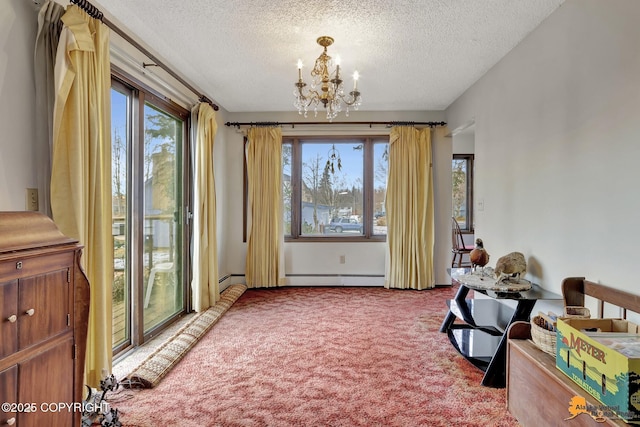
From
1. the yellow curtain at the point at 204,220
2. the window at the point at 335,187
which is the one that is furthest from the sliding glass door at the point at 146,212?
the window at the point at 335,187

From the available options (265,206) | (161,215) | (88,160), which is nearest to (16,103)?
(88,160)

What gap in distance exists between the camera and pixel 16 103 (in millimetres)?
1604

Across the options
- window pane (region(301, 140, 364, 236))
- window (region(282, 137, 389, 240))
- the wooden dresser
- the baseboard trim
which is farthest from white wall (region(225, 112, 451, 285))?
the wooden dresser

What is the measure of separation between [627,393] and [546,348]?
0.50 metres

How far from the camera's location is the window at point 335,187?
4.74m

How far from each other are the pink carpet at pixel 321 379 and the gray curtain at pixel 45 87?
138 cm

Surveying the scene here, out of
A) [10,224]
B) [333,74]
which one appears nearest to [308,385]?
[10,224]

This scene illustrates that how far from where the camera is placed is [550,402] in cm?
150

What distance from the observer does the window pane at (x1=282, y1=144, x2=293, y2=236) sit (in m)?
4.73

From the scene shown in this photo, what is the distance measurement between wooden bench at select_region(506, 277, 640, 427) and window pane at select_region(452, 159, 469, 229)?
4729 mm

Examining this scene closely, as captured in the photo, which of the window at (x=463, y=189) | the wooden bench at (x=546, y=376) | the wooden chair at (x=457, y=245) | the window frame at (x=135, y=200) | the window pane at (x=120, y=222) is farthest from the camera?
the window at (x=463, y=189)

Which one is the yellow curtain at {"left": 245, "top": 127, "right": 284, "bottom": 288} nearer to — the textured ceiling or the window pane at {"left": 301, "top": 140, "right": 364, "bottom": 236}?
the window pane at {"left": 301, "top": 140, "right": 364, "bottom": 236}

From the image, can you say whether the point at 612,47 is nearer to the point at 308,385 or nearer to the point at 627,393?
the point at 627,393

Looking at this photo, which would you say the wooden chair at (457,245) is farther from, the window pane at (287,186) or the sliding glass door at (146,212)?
the sliding glass door at (146,212)
